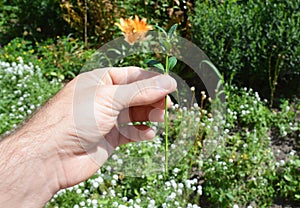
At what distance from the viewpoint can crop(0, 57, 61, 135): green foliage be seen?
3800mm

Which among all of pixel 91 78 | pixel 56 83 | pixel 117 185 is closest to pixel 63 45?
pixel 56 83

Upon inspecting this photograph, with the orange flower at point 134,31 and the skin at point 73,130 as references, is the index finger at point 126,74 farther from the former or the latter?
the orange flower at point 134,31

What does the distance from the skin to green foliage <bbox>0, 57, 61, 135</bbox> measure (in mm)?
1678

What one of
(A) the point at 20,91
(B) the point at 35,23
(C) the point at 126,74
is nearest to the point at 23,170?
(C) the point at 126,74

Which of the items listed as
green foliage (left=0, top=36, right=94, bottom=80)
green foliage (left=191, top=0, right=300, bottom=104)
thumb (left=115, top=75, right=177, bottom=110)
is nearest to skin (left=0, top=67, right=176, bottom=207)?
thumb (left=115, top=75, right=177, bottom=110)

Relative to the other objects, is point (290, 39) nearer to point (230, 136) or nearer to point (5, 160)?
point (230, 136)

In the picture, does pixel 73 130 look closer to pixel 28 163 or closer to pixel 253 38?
pixel 28 163

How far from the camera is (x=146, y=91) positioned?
5.89ft

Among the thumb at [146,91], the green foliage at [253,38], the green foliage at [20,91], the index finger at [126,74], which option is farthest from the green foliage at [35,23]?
the thumb at [146,91]

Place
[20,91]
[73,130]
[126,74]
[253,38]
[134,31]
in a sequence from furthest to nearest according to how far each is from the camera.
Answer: [20,91], [253,38], [134,31], [126,74], [73,130]

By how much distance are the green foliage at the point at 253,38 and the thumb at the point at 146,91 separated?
2141mm

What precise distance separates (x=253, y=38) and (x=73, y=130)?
2.36 meters

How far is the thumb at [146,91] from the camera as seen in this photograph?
69.4 inches

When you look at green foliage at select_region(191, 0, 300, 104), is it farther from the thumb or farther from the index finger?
the thumb
